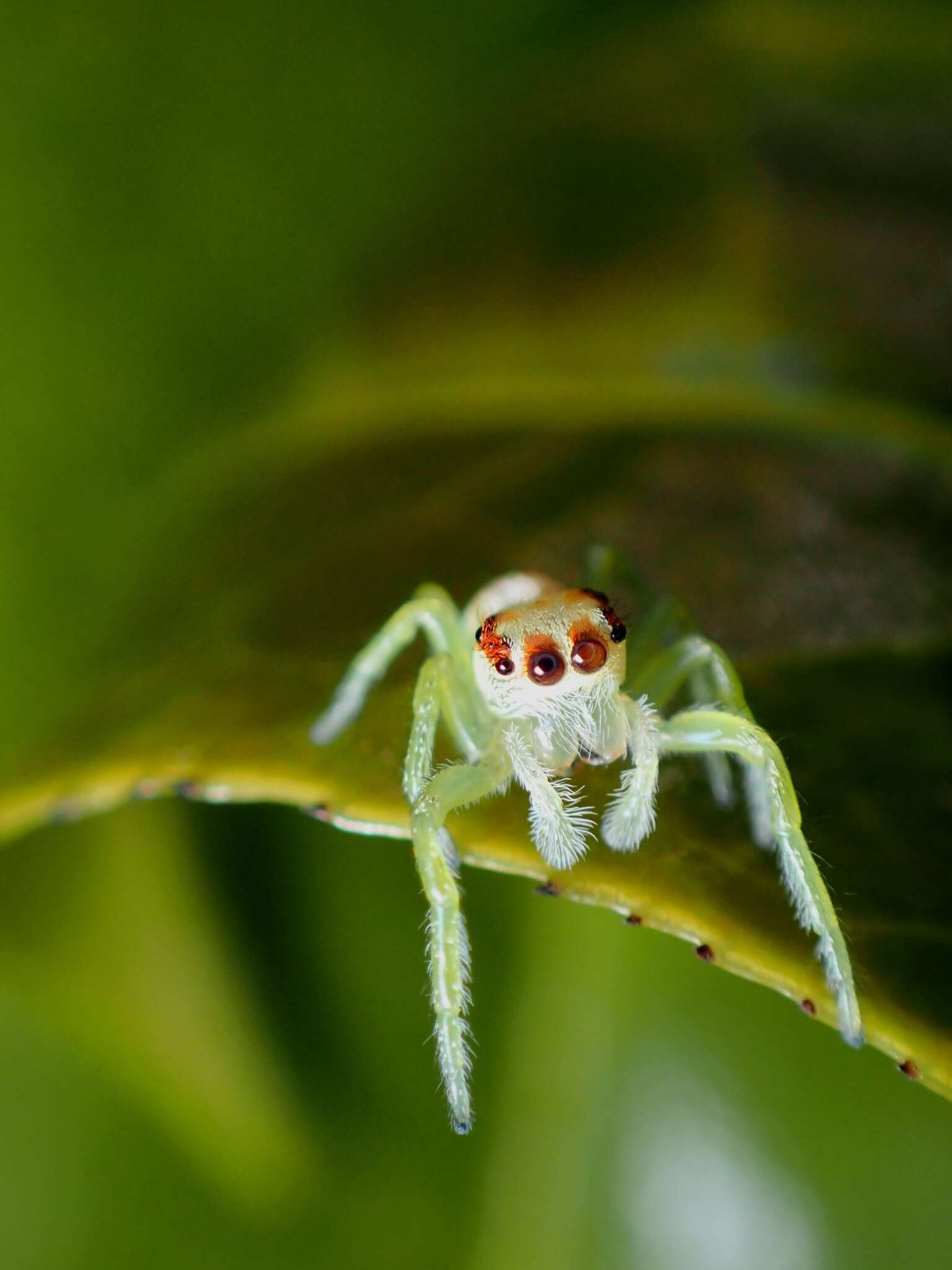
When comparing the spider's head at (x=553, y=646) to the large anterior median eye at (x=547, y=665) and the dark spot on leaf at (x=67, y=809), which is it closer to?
the large anterior median eye at (x=547, y=665)

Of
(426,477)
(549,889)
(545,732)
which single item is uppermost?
(426,477)

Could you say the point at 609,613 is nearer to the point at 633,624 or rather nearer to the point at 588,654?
the point at 588,654

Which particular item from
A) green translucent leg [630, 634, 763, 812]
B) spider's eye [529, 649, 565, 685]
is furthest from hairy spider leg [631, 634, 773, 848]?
spider's eye [529, 649, 565, 685]

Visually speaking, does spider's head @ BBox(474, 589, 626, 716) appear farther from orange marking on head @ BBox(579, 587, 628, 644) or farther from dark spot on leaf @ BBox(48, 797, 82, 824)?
dark spot on leaf @ BBox(48, 797, 82, 824)

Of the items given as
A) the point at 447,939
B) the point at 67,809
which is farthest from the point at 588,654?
the point at 67,809

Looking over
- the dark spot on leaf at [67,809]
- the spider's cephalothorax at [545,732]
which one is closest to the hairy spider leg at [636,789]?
the spider's cephalothorax at [545,732]

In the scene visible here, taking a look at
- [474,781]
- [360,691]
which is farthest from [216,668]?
[474,781]
